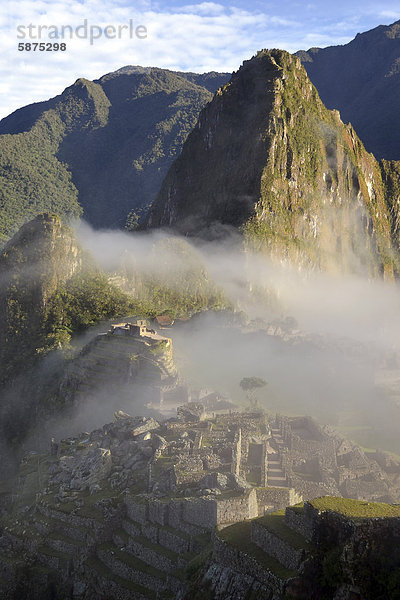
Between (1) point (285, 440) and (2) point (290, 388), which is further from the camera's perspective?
(2) point (290, 388)

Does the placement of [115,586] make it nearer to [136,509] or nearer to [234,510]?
[136,509]

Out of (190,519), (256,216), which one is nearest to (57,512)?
(190,519)

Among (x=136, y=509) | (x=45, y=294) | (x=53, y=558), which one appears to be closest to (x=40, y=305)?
(x=45, y=294)

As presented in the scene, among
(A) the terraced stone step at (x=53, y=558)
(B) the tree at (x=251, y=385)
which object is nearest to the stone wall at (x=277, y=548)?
(A) the terraced stone step at (x=53, y=558)

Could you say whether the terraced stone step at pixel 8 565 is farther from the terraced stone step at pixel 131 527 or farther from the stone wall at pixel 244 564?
the stone wall at pixel 244 564

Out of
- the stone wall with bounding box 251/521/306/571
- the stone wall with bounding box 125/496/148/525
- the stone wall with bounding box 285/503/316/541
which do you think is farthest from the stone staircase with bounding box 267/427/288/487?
the stone wall with bounding box 285/503/316/541

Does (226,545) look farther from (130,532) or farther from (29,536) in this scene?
(29,536)

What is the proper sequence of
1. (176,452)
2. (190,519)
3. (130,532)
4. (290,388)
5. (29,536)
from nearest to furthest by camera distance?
(190,519) → (130,532) → (29,536) → (176,452) → (290,388)
